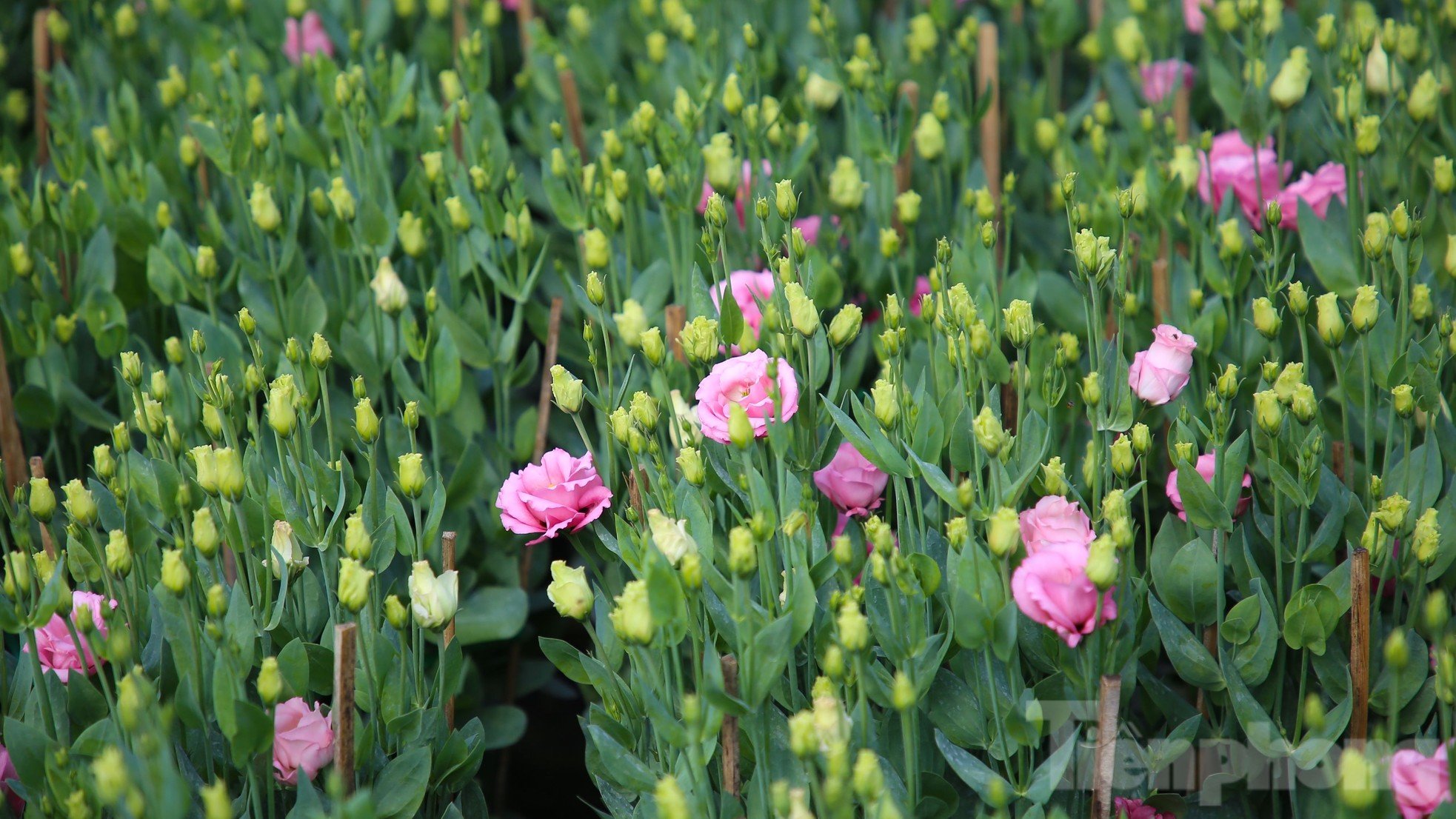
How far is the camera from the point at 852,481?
39.2 inches

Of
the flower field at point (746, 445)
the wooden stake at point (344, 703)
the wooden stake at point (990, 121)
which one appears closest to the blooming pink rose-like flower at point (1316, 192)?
the flower field at point (746, 445)

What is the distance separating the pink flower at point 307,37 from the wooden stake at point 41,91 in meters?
0.32

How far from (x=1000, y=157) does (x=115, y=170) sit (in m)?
1.14

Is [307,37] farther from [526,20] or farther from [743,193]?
[743,193]

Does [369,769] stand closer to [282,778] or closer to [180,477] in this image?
[282,778]

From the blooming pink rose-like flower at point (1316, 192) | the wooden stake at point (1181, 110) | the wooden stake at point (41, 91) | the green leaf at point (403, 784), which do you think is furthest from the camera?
the wooden stake at point (41, 91)

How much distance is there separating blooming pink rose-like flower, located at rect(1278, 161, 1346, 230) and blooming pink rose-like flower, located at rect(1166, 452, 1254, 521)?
1.29 ft

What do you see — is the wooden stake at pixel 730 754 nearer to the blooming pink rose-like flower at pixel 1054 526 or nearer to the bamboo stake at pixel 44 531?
the blooming pink rose-like flower at pixel 1054 526

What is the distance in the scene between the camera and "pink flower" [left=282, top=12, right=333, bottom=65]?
180 centimetres

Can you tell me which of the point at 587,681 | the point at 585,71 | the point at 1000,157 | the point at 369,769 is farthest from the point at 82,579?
the point at 1000,157

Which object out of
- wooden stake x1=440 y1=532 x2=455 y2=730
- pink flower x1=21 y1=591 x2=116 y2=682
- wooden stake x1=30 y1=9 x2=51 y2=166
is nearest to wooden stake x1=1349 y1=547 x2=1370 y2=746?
wooden stake x1=440 y1=532 x2=455 y2=730

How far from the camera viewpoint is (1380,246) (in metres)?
1.01

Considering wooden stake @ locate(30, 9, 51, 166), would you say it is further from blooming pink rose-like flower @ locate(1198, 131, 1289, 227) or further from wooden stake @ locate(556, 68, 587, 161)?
blooming pink rose-like flower @ locate(1198, 131, 1289, 227)

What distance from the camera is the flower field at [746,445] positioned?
Result: 2.68 feet
